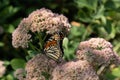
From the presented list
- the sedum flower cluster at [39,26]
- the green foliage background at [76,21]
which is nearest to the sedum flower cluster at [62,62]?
the sedum flower cluster at [39,26]

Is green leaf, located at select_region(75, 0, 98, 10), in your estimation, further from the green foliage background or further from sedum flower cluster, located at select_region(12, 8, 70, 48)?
sedum flower cluster, located at select_region(12, 8, 70, 48)

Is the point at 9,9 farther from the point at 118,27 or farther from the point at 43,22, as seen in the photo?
the point at 43,22

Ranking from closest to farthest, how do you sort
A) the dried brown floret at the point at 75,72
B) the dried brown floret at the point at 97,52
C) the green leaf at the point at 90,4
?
the dried brown floret at the point at 75,72
the dried brown floret at the point at 97,52
the green leaf at the point at 90,4

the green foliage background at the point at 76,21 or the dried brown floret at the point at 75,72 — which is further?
the green foliage background at the point at 76,21

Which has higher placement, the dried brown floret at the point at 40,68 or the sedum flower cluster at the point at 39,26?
the sedum flower cluster at the point at 39,26

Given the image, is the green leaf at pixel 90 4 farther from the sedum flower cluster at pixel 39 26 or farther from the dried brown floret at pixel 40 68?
the dried brown floret at pixel 40 68

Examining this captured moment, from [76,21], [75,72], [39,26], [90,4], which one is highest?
[76,21]

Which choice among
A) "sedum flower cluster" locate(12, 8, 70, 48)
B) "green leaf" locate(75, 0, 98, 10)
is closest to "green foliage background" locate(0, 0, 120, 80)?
"green leaf" locate(75, 0, 98, 10)

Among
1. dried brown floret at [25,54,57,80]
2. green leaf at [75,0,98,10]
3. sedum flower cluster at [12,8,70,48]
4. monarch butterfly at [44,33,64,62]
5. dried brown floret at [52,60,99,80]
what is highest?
green leaf at [75,0,98,10]

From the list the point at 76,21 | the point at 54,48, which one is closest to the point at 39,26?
the point at 54,48

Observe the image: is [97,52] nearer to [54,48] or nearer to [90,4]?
[54,48]

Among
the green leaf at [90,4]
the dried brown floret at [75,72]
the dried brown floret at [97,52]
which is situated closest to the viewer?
the dried brown floret at [75,72]
